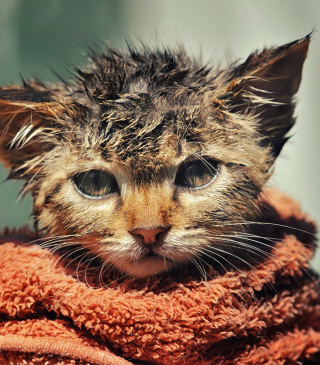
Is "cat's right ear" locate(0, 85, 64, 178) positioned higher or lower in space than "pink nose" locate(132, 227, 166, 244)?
higher

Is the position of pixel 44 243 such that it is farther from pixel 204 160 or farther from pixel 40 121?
pixel 204 160

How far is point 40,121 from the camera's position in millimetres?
1158

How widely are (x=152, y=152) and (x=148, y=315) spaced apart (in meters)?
0.39

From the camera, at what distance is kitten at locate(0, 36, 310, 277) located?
1.01m

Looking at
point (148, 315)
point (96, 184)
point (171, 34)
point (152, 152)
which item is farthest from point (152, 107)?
point (171, 34)

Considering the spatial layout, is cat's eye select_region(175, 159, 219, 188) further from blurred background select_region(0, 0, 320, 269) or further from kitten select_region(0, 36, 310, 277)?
blurred background select_region(0, 0, 320, 269)

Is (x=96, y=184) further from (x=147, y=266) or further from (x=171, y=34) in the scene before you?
(x=171, y=34)

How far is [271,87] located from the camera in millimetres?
1179

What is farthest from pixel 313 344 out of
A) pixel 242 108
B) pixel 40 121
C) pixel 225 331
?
pixel 40 121

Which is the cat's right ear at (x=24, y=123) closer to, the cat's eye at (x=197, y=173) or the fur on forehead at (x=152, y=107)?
the fur on forehead at (x=152, y=107)

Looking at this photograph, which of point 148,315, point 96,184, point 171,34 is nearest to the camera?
point 148,315

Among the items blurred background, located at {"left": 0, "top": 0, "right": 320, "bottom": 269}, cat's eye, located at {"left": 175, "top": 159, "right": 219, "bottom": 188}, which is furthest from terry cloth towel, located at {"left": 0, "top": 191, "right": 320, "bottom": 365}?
blurred background, located at {"left": 0, "top": 0, "right": 320, "bottom": 269}

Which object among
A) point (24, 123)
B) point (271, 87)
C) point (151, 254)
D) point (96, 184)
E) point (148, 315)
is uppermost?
point (271, 87)

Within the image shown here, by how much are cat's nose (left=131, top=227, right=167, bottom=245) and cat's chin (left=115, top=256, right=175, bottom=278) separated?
63 mm
